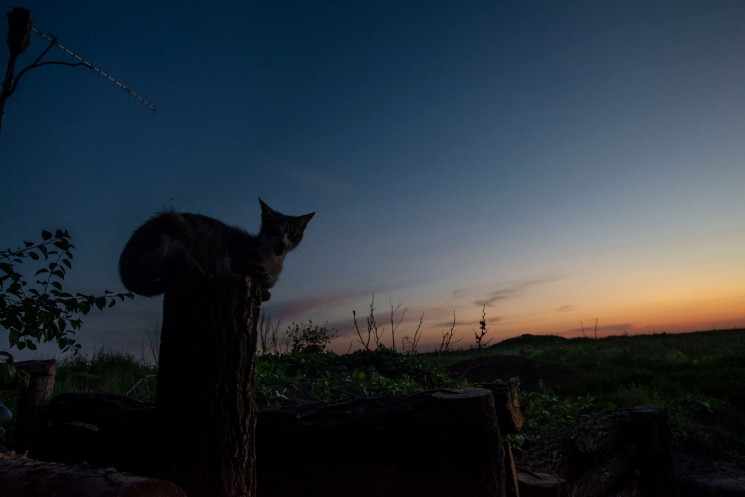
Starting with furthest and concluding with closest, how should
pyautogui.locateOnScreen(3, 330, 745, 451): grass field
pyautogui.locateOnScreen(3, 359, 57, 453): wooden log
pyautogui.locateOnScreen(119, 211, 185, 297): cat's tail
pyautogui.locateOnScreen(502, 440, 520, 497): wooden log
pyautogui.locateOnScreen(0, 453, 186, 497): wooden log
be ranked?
pyautogui.locateOnScreen(3, 330, 745, 451): grass field, pyautogui.locateOnScreen(3, 359, 57, 453): wooden log, pyautogui.locateOnScreen(119, 211, 185, 297): cat's tail, pyautogui.locateOnScreen(502, 440, 520, 497): wooden log, pyautogui.locateOnScreen(0, 453, 186, 497): wooden log

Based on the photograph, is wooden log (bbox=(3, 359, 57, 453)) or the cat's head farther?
the cat's head

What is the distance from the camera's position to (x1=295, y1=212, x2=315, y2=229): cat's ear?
20.2 ft

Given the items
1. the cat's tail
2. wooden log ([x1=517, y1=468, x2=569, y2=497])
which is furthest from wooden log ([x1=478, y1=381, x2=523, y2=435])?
the cat's tail

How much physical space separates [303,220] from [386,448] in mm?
3359

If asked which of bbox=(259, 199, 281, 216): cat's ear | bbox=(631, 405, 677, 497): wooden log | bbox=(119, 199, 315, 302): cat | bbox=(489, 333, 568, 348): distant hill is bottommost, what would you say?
bbox=(631, 405, 677, 497): wooden log

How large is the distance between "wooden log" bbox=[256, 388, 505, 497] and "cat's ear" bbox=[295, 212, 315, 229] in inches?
106

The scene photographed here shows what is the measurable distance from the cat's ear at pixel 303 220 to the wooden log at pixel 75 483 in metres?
4.07

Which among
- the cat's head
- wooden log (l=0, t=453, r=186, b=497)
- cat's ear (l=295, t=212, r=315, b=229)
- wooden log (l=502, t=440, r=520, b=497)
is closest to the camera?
wooden log (l=0, t=453, r=186, b=497)

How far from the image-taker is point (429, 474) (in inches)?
139

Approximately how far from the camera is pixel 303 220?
6211mm

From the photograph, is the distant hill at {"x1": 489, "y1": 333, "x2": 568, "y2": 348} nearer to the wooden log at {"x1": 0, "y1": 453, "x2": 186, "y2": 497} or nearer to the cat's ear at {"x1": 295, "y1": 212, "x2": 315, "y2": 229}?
the cat's ear at {"x1": 295, "y1": 212, "x2": 315, "y2": 229}

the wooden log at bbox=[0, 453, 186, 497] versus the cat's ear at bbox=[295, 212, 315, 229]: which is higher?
the cat's ear at bbox=[295, 212, 315, 229]

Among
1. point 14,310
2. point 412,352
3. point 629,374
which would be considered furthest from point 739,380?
point 14,310

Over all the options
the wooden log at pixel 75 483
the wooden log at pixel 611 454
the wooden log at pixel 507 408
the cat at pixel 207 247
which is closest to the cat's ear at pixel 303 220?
the cat at pixel 207 247
